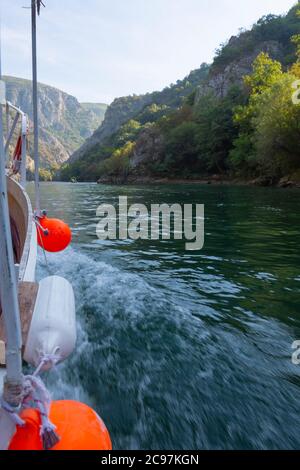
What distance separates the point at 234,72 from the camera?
89.1 metres

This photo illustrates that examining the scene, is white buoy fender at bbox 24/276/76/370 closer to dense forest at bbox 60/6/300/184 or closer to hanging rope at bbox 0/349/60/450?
hanging rope at bbox 0/349/60/450

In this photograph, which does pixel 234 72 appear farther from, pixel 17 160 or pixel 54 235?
pixel 54 235

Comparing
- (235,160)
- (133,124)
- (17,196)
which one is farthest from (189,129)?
(133,124)

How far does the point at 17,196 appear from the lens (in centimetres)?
903

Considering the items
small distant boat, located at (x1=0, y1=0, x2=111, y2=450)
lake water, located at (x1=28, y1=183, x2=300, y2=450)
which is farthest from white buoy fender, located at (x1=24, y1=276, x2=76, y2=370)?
lake water, located at (x1=28, y1=183, x2=300, y2=450)

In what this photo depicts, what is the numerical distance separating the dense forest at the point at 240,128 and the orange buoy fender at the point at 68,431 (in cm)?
4007

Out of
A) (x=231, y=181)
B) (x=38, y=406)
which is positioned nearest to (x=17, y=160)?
(x=38, y=406)

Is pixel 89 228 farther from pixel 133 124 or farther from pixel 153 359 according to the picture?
pixel 133 124

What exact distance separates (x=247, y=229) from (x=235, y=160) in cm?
4414

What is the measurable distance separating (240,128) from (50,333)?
211ft

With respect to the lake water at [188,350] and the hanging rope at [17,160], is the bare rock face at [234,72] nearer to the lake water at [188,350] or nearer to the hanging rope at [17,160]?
the hanging rope at [17,160]

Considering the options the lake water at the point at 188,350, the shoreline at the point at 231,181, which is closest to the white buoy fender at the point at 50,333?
the lake water at the point at 188,350

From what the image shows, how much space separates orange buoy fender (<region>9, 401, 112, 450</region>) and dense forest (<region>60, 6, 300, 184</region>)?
1577 inches
